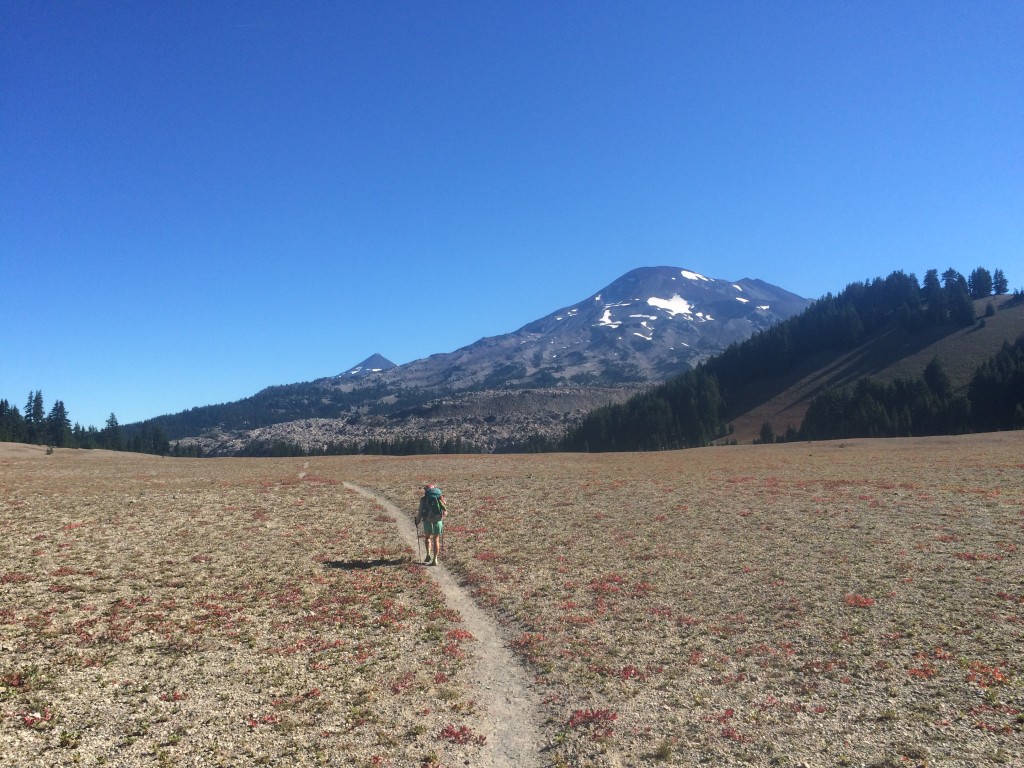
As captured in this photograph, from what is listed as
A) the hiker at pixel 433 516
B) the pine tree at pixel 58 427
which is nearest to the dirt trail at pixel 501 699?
the hiker at pixel 433 516

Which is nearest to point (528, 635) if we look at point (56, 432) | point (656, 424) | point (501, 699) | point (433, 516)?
point (501, 699)

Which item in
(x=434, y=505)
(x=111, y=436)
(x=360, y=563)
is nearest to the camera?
(x=360, y=563)

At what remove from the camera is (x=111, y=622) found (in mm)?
18375

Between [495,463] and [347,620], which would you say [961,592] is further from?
[495,463]

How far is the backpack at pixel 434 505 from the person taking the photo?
27.8 m

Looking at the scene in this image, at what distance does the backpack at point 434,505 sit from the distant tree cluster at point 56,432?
14861 centimetres

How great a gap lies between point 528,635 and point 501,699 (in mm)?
4235

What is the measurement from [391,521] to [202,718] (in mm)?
25312

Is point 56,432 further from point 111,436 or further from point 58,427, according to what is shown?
point 111,436

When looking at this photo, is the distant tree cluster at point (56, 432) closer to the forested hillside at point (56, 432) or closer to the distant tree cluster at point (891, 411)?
the forested hillside at point (56, 432)

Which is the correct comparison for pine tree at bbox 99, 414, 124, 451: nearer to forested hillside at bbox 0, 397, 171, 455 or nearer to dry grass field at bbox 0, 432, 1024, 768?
forested hillside at bbox 0, 397, 171, 455

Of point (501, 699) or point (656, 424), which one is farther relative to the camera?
point (656, 424)

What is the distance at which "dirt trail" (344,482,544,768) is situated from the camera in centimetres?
1238

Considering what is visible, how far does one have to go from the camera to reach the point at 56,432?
543ft
